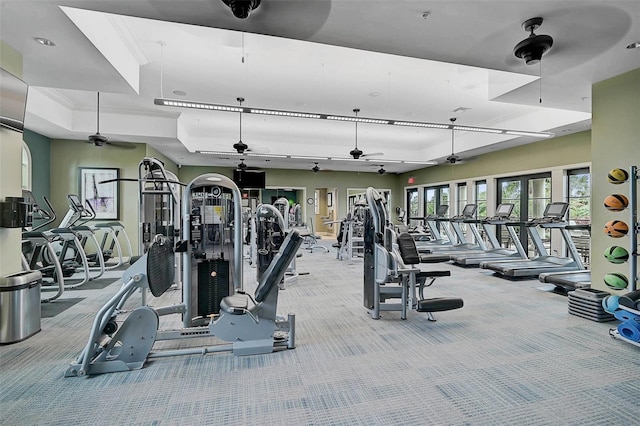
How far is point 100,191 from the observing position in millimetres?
8016

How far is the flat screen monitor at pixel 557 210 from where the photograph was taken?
18.7 ft

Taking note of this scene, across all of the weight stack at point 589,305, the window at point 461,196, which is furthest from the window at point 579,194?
the weight stack at point 589,305

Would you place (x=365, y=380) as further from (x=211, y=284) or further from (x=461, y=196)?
(x=461, y=196)

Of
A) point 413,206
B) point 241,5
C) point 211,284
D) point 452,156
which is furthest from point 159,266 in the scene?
point 413,206

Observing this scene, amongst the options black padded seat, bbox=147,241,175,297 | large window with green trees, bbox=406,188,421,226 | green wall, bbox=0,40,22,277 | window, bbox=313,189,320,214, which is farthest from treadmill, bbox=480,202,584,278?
window, bbox=313,189,320,214

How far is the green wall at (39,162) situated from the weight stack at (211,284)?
246 inches

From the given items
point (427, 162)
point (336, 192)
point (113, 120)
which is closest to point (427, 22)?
point (113, 120)

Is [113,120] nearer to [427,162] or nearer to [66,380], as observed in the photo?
[66,380]

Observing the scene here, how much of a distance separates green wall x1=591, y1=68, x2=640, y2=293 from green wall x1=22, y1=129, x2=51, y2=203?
9.93m

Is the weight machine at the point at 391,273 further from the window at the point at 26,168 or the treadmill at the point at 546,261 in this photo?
the window at the point at 26,168

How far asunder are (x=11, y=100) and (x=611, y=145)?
6.53 meters

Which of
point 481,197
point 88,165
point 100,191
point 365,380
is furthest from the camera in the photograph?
point 481,197

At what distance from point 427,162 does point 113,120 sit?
9221 mm

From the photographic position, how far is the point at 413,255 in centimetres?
383
